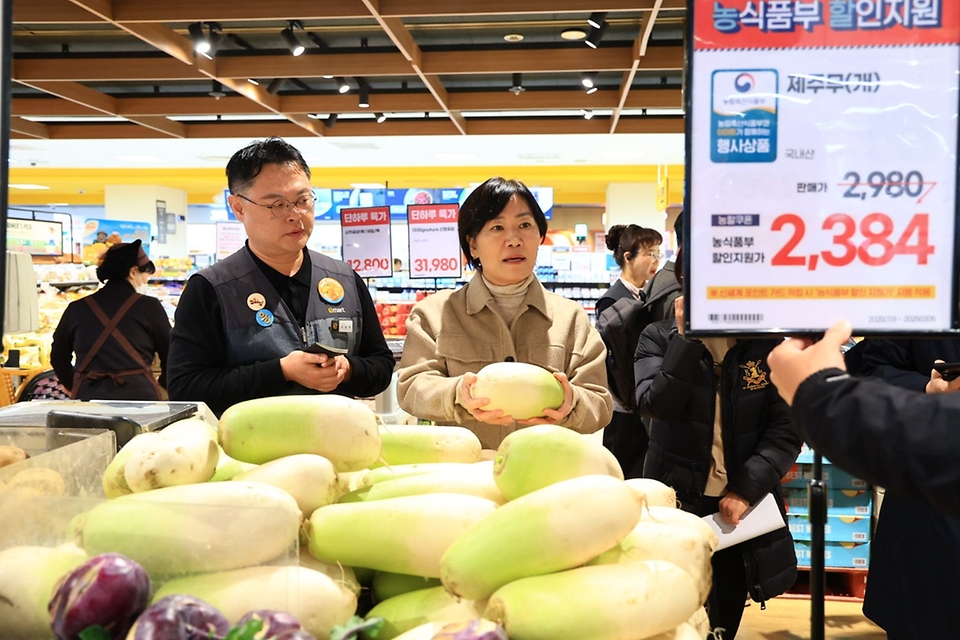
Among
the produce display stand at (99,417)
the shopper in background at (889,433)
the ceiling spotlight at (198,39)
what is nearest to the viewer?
the shopper in background at (889,433)

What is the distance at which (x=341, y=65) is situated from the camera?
22.9 ft

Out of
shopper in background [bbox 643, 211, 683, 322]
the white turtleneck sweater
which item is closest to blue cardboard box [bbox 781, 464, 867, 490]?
shopper in background [bbox 643, 211, 683, 322]

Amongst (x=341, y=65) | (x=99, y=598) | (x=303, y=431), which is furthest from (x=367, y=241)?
(x=99, y=598)

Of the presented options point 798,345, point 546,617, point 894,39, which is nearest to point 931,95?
point 894,39

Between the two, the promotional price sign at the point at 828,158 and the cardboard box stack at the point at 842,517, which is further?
the cardboard box stack at the point at 842,517

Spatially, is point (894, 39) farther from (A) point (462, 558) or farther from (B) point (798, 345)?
(A) point (462, 558)

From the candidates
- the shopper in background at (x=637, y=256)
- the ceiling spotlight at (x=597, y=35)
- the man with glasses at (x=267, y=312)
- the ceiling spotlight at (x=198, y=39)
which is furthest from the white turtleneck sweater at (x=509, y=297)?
the ceiling spotlight at (x=198, y=39)

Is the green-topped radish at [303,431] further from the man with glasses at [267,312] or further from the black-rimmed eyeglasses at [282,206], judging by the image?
the black-rimmed eyeglasses at [282,206]

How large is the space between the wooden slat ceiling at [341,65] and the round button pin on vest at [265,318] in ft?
12.3

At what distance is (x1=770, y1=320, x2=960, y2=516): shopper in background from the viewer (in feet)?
3.04

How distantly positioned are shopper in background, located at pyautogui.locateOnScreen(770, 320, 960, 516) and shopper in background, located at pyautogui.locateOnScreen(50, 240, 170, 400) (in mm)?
4203

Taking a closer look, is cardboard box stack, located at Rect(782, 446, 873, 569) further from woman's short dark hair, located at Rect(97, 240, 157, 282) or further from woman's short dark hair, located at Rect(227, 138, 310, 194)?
woman's short dark hair, located at Rect(97, 240, 157, 282)

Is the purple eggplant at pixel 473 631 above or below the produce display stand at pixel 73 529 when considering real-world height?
below

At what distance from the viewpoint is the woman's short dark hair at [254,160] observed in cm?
215
